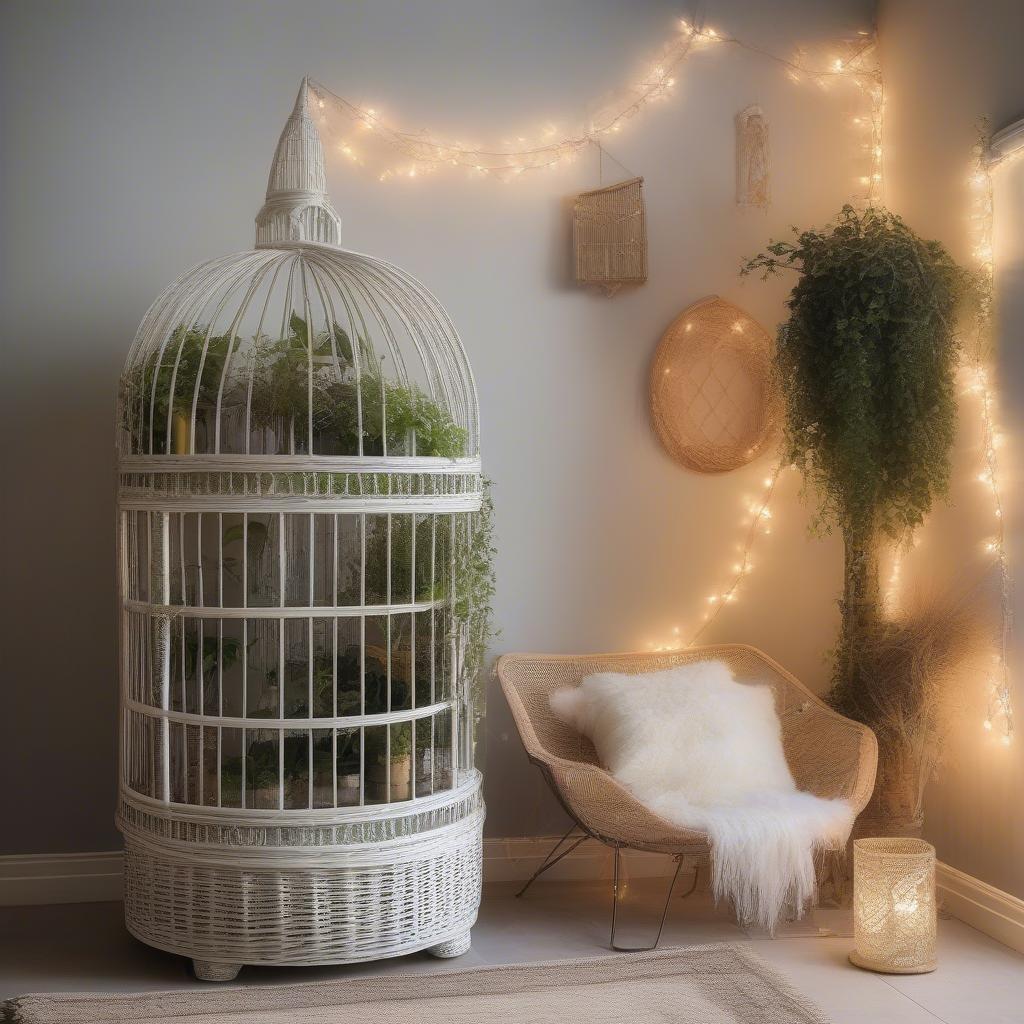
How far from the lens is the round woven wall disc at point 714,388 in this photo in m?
4.11

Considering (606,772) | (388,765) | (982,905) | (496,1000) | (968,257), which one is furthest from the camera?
(968,257)

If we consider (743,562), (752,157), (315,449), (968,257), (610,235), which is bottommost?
(743,562)

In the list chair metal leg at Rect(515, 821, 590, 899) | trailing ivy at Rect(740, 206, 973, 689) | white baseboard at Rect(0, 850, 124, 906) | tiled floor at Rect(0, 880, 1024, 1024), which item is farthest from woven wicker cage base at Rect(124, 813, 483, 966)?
trailing ivy at Rect(740, 206, 973, 689)

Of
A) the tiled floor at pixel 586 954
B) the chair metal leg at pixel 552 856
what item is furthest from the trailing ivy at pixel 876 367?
the chair metal leg at pixel 552 856

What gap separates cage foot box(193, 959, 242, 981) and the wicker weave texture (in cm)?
100

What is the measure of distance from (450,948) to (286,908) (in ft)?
1.72

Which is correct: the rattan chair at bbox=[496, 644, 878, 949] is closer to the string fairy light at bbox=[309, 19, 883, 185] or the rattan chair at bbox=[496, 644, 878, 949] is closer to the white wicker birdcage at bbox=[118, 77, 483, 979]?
the white wicker birdcage at bbox=[118, 77, 483, 979]

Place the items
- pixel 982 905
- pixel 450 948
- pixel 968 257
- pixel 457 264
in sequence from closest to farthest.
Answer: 1. pixel 450 948
2. pixel 982 905
3. pixel 968 257
4. pixel 457 264

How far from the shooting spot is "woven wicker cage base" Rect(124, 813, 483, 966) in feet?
9.98

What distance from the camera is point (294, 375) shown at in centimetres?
316

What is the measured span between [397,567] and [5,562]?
1391 mm

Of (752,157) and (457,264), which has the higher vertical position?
(752,157)

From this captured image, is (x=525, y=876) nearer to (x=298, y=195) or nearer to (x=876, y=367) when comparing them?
(x=876, y=367)

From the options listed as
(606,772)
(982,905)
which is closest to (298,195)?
(606,772)
